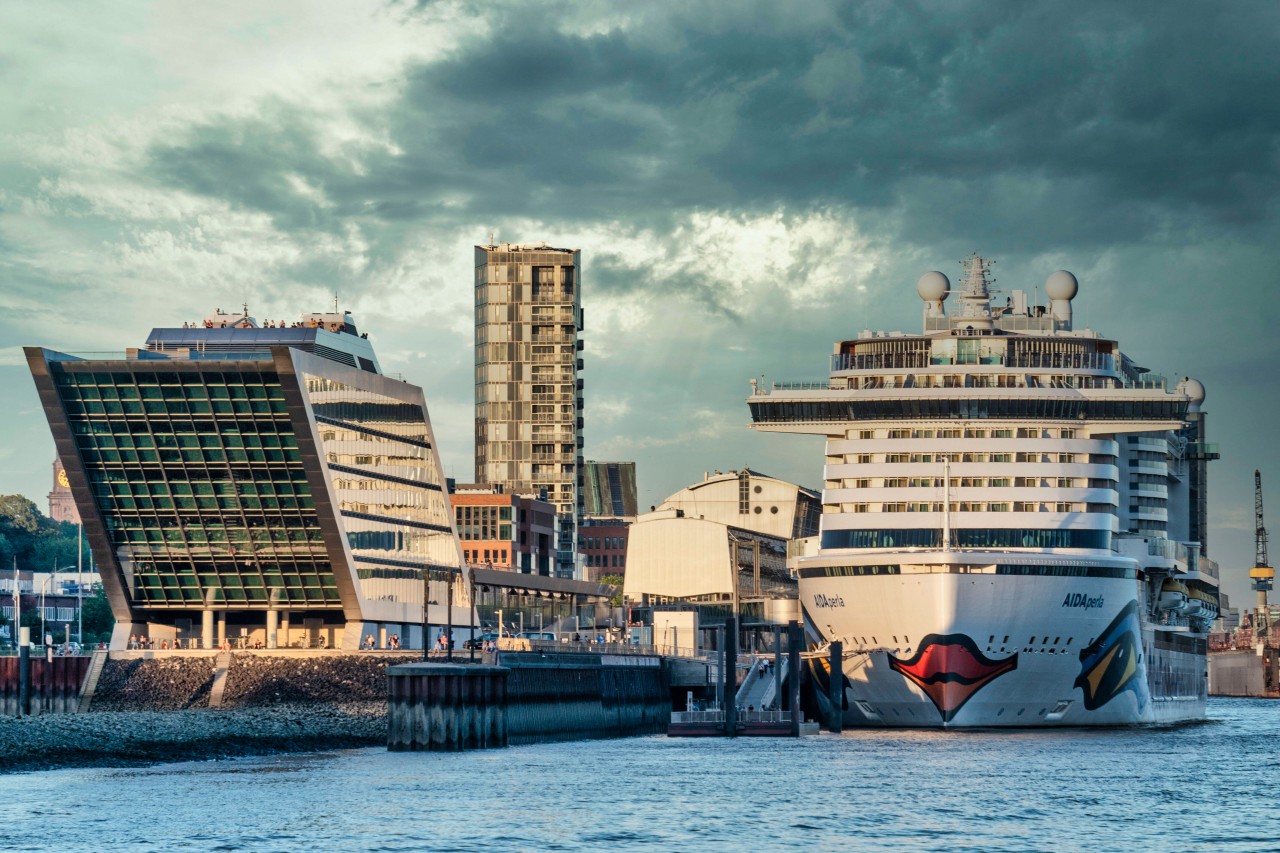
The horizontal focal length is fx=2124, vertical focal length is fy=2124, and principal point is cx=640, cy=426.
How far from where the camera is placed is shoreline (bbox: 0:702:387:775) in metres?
80.9

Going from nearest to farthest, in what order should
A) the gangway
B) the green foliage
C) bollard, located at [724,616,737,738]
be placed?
bollard, located at [724,616,737,738] < the gangway < the green foliage

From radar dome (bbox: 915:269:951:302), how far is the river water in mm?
26257

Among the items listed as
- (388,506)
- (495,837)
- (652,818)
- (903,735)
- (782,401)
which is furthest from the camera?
(388,506)

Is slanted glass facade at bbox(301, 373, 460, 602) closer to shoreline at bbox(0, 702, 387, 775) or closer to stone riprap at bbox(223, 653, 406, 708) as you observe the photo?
stone riprap at bbox(223, 653, 406, 708)

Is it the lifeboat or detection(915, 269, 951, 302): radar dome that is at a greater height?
detection(915, 269, 951, 302): radar dome

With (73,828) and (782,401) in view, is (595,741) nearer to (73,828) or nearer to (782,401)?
(782,401)

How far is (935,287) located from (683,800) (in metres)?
48.1

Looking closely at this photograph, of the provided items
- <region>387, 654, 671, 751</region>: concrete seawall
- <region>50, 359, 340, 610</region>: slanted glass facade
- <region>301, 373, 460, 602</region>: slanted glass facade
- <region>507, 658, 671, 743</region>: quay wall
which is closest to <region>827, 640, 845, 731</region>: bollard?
<region>507, 658, 671, 743</region>: quay wall

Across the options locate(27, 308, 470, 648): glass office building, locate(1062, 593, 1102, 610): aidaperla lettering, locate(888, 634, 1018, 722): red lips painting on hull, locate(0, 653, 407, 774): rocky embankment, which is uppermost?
locate(27, 308, 470, 648): glass office building

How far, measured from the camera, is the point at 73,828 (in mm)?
55906

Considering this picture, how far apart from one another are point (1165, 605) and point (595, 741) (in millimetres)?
30186

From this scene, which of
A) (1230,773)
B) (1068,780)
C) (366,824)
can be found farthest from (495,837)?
(1230,773)

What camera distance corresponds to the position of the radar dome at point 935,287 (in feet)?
350

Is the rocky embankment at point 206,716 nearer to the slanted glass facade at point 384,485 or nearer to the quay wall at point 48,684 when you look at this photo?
the quay wall at point 48,684
